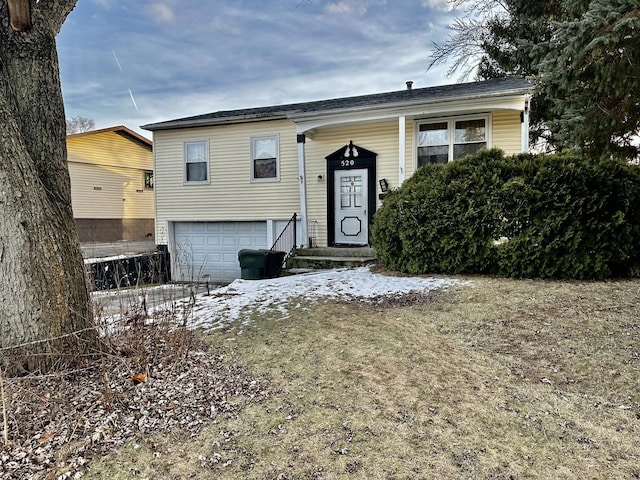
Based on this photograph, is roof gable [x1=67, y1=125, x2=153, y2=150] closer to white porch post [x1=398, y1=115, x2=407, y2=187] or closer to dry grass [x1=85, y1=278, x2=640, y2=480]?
white porch post [x1=398, y1=115, x2=407, y2=187]

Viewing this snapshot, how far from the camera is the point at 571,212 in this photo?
5.96 metres

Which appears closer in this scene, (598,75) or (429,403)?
(429,403)

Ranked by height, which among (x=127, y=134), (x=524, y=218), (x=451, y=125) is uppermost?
(x=127, y=134)

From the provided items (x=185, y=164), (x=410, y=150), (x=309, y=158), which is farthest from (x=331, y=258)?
(x=185, y=164)

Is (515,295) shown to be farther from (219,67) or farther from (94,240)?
(94,240)

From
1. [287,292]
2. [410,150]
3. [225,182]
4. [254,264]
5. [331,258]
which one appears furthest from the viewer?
[225,182]

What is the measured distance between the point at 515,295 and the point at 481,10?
14.3 meters

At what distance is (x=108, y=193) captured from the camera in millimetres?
20047

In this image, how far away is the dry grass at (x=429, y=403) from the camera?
81.1 inches

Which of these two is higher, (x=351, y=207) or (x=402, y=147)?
(x=402, y=147)

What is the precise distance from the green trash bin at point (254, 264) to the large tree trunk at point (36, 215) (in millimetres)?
5258

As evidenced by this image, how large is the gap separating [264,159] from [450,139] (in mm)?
5074

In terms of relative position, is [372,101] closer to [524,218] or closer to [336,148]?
[336,148]

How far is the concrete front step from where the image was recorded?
8.94 m
